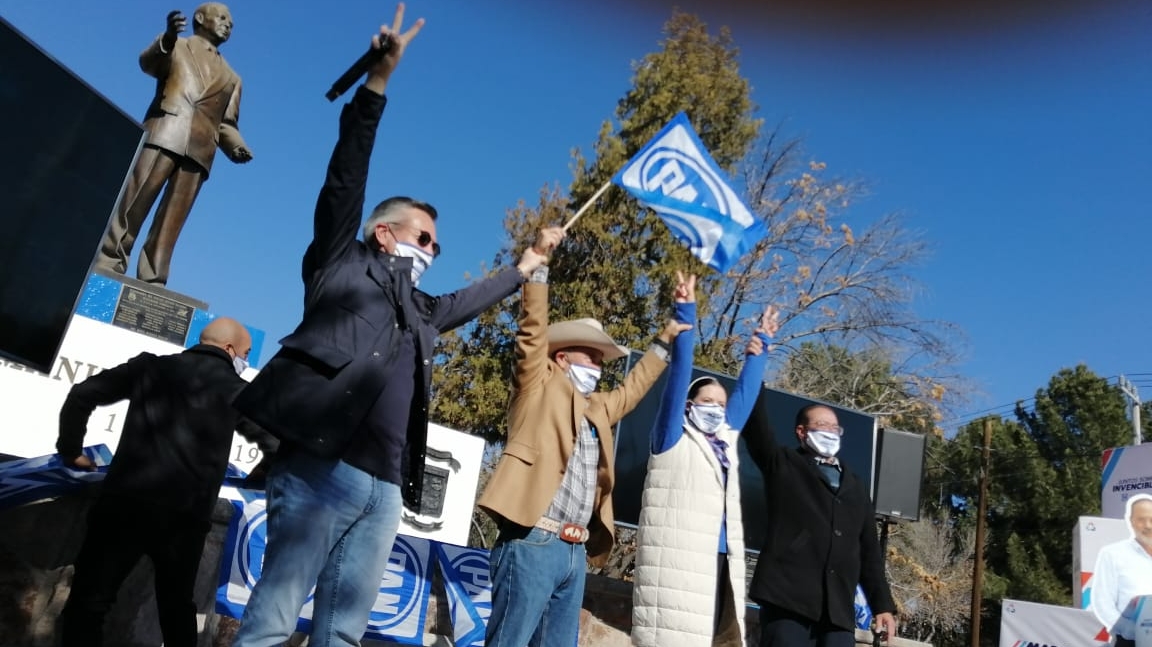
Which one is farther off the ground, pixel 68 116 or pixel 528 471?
pixel 68 116

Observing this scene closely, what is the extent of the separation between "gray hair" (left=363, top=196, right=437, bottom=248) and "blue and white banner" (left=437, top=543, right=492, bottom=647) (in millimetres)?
2886

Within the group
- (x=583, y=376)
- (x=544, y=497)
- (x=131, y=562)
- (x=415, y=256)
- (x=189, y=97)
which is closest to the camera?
(x=415, y=256)

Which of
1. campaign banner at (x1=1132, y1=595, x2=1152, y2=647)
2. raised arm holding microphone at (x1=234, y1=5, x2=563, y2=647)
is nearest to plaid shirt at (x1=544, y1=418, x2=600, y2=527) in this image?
raised arm holding microphone at (x1=234, y1=5, x2=563, y2=647)

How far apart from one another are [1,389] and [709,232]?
452 cm

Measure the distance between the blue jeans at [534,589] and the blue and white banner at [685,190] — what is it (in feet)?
10.2

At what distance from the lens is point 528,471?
12.3 feet

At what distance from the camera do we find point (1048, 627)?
368 inches

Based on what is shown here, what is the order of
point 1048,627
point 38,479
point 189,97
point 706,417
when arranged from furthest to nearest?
point 1048,627, point 189,97, point 706,417, point 38,479

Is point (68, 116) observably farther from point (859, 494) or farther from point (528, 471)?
point (859, 494)

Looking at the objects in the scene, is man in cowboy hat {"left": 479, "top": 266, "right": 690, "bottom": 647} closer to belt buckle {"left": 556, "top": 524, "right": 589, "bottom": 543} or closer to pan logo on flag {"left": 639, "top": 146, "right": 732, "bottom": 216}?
belt buckle {"left": 556, "top": 524, "right": 589, "bottom": 543}

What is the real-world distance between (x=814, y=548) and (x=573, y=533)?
45.5 inches

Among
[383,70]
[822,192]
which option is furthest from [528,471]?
[822,192]

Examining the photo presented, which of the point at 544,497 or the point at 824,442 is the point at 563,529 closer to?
the point at 544,497

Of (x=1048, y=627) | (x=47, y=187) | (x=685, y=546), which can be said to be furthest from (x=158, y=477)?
(x=1048, y=627)
